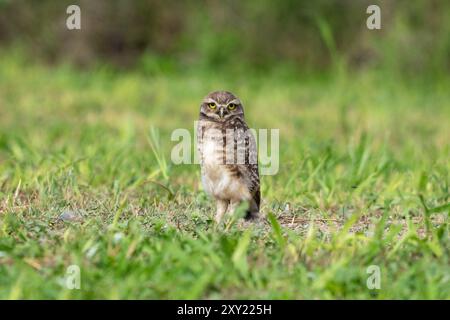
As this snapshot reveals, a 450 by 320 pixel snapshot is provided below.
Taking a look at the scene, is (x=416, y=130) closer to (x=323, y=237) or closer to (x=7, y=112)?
(x=7, y=112)

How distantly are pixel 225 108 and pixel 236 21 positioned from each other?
827 cm

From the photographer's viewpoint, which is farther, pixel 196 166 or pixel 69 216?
pixel 196 166

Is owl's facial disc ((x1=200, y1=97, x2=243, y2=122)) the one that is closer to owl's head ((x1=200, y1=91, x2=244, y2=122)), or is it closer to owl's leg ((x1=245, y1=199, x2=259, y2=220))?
owl's head ((x1=200, y1=91, x2=244, y2=122))

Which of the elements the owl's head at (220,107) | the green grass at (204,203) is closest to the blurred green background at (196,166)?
the green grass at (204,203)

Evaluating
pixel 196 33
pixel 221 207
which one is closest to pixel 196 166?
pixel 221 207

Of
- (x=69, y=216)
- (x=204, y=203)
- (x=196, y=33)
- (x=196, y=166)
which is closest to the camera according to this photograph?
(x=69, y=216)

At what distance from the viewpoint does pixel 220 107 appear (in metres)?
5.34

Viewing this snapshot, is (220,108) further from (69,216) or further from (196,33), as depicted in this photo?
(196,33)

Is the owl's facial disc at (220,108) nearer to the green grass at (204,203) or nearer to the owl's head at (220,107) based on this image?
the owl's head at (220,107)

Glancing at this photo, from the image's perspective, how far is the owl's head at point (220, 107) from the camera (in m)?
5.34

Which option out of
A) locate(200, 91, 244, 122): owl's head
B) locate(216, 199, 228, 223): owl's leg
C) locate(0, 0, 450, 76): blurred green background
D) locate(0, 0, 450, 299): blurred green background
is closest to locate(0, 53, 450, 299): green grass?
locate(0, 0, 450, 299): blurred green background

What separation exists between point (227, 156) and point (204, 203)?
750 mm
